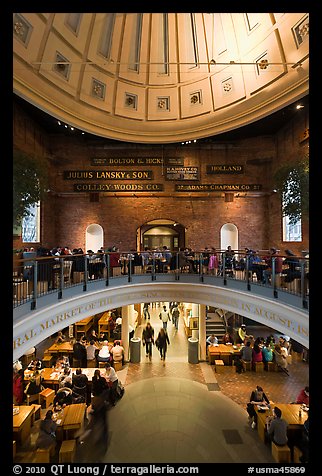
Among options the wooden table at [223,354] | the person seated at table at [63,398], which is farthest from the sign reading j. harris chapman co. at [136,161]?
the person seated at table at [63,398]

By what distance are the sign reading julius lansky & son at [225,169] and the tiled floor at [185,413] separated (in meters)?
9.42

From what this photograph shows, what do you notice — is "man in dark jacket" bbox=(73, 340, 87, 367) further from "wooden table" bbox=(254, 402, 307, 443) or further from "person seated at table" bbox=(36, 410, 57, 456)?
"wooden table" bbox=(254, 402, 307, 443)

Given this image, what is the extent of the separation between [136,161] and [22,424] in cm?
1144

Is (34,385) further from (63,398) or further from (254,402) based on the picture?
(254,402)

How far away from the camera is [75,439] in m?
5.96

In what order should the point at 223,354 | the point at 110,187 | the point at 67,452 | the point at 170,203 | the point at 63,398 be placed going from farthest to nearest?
the point at 170,203, the point at 110,187, the point at 223,354, the point at 63,398, the point at 67,452

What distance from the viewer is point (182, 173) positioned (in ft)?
43.4

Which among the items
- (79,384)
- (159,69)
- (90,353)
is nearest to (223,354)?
(90,353)

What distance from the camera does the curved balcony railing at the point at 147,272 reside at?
5059 millimetres
